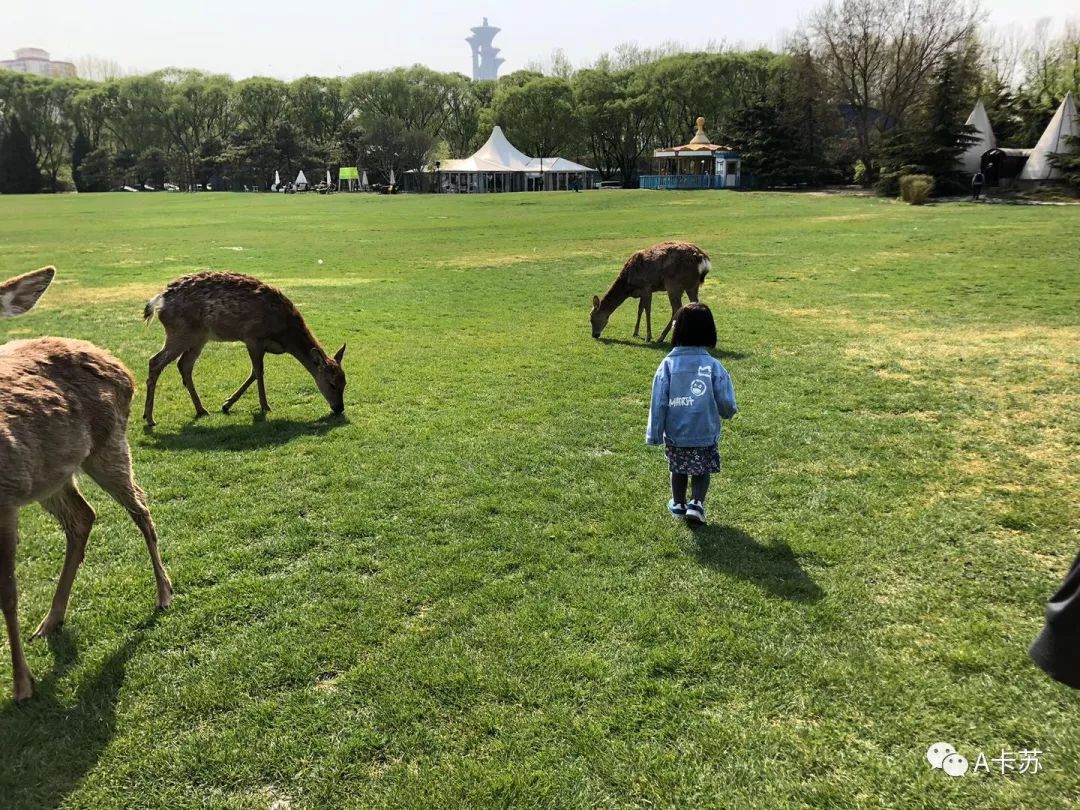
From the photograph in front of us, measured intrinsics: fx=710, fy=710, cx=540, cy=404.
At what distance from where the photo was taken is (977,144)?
45.2m

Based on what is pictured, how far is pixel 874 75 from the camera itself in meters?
58.8

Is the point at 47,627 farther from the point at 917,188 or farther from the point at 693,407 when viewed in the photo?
the point at 917,188

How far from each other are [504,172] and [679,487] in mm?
80889

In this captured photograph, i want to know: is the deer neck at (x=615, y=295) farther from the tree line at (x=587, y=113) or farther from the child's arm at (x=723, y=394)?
the tree line at (x=587, y=113)

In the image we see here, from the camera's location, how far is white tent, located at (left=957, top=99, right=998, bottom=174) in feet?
148

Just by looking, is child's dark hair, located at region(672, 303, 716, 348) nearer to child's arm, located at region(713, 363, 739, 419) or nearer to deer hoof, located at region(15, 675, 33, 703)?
child's arm, located at region(713, 363, 739, 419)

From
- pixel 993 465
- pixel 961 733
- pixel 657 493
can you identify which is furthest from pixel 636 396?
pixel 961 733

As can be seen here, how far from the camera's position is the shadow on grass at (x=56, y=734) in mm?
3482

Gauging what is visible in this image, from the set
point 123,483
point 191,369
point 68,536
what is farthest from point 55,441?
point 191,369

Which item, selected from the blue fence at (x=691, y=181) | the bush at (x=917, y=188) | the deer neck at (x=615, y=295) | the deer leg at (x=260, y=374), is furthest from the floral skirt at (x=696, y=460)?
the blue fence at (x=691, y=181)

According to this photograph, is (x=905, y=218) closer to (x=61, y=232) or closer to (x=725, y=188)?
(x=725, y=188)

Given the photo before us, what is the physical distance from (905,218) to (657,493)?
108ft

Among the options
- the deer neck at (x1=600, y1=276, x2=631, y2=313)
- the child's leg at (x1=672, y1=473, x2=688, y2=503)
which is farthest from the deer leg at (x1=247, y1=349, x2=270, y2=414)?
the deer neck at (x1=600, y1=276, x2=631, y2=313)

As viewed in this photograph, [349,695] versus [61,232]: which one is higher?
[61,232]
